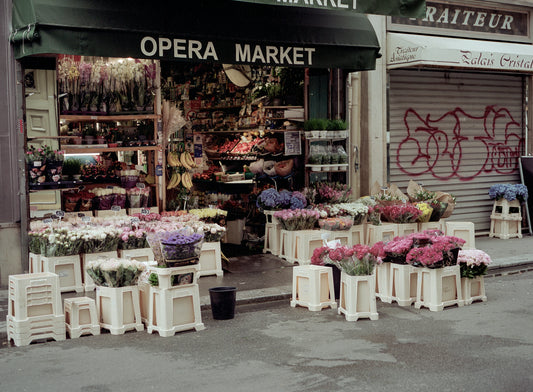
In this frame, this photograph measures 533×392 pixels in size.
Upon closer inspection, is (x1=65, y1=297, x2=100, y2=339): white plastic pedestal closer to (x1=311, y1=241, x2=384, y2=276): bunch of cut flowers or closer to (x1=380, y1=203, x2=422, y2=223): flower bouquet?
(x1=311, y1=241, x2=384, y2=276): bunch of cut flowers

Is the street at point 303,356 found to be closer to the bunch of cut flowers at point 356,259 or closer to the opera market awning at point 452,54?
the bunch of cut flowers at point 356,259

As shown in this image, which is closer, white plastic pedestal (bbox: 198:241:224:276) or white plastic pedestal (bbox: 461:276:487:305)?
white plastic pedestal (bbox: 461:276:487:305)

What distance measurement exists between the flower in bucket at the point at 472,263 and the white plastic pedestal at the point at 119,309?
4.15 metres

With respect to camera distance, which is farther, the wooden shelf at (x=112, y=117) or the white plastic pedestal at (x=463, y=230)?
the white plastic pedestal at (x=463, y=230)

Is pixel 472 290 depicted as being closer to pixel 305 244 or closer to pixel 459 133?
pixel 305 244

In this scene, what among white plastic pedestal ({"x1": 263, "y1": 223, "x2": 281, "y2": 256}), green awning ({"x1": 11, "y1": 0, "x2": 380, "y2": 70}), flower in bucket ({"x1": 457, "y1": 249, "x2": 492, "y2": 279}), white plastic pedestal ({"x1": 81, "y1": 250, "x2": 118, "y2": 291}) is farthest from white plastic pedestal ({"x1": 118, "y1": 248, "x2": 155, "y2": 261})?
flower in bucket ({"x1": 457, "y1": 249, "x2": 492, "y2": 279})

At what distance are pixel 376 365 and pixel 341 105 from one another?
7802 mm

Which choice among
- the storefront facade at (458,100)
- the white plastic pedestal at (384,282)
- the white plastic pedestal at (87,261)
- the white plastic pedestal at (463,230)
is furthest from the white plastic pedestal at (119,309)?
the storefront facade at (458,100)

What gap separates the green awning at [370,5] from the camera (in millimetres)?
10836

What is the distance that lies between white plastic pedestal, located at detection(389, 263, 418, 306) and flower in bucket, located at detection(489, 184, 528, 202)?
22.0 ft

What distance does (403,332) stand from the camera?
27.3 feet

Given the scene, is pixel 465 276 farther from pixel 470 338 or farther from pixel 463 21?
pixel 463 21

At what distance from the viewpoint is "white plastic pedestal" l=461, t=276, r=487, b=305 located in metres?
9.73

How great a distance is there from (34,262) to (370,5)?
6.38 metres
